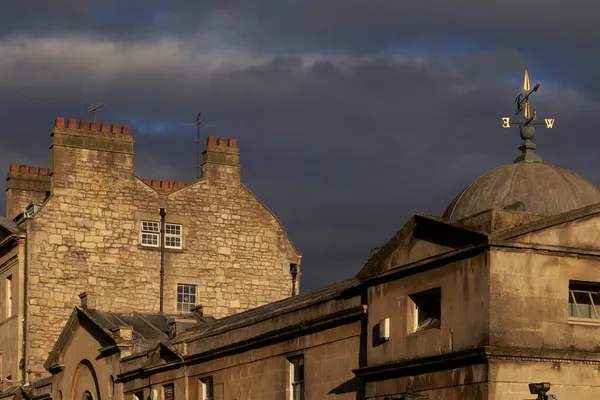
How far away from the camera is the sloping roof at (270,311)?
34.7 metres

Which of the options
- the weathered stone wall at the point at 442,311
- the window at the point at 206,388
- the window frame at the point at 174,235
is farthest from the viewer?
the window frame at the point at 174,235

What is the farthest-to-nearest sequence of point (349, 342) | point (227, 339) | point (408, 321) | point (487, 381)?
point (227, 339), point (349, 342), point (408, 321), point (487, 381)

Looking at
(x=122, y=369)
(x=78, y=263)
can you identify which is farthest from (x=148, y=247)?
(x=122, y=369)

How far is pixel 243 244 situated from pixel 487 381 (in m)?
31.3

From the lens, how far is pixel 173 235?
2253 inches

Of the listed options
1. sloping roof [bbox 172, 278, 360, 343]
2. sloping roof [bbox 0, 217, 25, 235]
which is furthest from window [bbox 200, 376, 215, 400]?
sloping roof [bbox 0, 217, 25, 235]

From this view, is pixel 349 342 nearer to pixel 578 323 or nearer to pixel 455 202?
pixel 455 202

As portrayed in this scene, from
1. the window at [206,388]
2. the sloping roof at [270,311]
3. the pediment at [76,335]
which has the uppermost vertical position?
the pediment at [76,335]

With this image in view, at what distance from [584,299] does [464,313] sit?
2656 mm

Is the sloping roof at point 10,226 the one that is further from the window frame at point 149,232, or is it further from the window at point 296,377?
the window at point 296,377

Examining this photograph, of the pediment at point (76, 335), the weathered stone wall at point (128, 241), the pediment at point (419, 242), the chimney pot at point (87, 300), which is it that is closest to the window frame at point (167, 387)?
the pediment at point (76, 335)

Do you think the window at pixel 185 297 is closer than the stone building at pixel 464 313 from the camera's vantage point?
No

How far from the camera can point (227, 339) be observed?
39062 mm

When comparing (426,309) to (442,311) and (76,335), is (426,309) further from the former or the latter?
(76,335)
